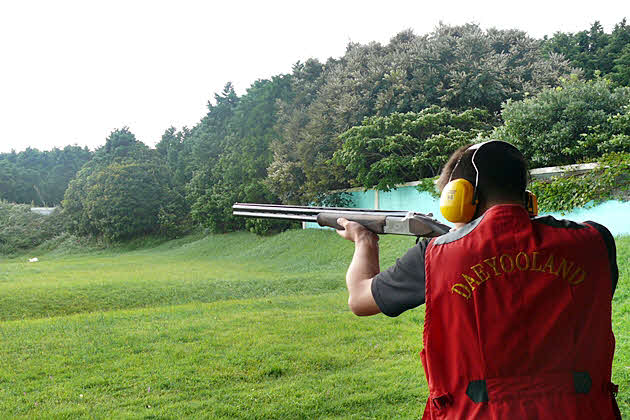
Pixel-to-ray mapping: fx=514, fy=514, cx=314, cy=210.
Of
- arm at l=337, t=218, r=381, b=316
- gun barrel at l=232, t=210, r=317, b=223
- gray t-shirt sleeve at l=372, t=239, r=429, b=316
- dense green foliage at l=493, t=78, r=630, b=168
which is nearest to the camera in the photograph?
gray t-shirt sleeve at l=372, t=239, r=429, b=316

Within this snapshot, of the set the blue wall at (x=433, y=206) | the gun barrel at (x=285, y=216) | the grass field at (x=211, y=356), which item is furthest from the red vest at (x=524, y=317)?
the blue wall at (x=433, y=206)

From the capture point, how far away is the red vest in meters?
1.33

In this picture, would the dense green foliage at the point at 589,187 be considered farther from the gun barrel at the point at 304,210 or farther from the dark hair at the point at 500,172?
the dark hair at the point at 500,172

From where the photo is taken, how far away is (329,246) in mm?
17641

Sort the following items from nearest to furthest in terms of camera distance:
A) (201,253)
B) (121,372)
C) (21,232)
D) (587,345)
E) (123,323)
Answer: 1. (587,345)
2. (121,372)
3. (123,323)
4. (201,253)
5. (21,232)

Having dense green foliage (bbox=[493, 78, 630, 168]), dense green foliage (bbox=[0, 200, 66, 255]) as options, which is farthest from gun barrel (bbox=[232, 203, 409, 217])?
dense green foliage (bbox=[0, 200, 66, 255])

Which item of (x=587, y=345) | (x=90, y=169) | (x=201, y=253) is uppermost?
(x=90, y=169)

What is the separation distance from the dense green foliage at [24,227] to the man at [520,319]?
113 ft

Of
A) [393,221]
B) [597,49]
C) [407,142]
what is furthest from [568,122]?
[597,49]

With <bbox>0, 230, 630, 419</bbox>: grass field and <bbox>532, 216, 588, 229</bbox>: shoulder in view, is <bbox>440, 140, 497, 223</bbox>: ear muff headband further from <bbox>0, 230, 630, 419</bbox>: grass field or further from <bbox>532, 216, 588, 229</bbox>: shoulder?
<bbox>0, 230, 630, 419</bbox>: grass field

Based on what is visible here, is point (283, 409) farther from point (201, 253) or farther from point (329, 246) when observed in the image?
point (201, 253)

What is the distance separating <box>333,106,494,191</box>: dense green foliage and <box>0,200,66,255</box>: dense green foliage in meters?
23.4

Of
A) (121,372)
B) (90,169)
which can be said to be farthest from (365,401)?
(90,169)

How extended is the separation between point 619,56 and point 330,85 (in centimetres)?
1151
